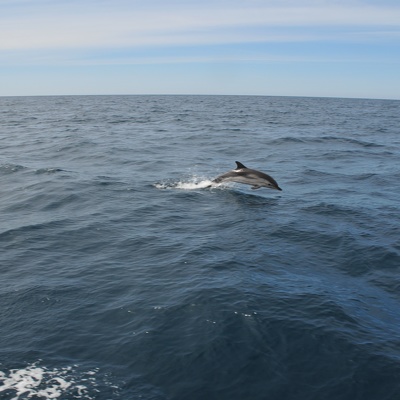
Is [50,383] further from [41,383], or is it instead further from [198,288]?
[198,288]

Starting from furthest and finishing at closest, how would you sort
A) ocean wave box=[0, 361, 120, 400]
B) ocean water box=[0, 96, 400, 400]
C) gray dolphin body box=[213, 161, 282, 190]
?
gray dolphin body box=[213, 161, 282, 190], ocean water box=[0, 96, 400, 400], ocean wave box=[0, 361, 120, 400]

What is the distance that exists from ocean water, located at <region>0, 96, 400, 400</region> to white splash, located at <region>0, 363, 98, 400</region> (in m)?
0.03

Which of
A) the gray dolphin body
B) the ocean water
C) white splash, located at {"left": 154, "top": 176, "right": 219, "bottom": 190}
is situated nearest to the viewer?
the ocean water

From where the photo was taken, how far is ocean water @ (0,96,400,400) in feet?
28.4

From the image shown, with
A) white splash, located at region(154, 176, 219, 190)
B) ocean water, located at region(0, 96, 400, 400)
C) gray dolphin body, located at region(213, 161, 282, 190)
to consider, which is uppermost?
gray dolphin body, located at region(213, 161, 282, 190)

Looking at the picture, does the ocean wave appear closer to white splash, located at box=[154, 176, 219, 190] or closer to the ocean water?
the ocean water

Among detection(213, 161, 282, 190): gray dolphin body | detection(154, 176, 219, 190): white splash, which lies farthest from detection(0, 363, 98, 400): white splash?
detection(154, 176, 219, 190): white splash

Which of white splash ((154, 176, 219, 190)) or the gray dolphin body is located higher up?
the gray dolphin body

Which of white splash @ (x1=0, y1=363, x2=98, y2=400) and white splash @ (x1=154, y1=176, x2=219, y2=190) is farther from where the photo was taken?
white splash @ (x1=154, y1=176, x2=219, y2=190)

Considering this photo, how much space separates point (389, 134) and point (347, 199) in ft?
113

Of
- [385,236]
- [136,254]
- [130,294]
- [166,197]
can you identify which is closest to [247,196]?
[166,197]

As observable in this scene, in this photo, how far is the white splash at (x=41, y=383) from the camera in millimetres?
8180

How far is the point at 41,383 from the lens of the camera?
27.7ft

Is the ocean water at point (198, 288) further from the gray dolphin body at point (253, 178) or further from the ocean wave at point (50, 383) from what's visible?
the gray dolphin body at point (253, 178)
